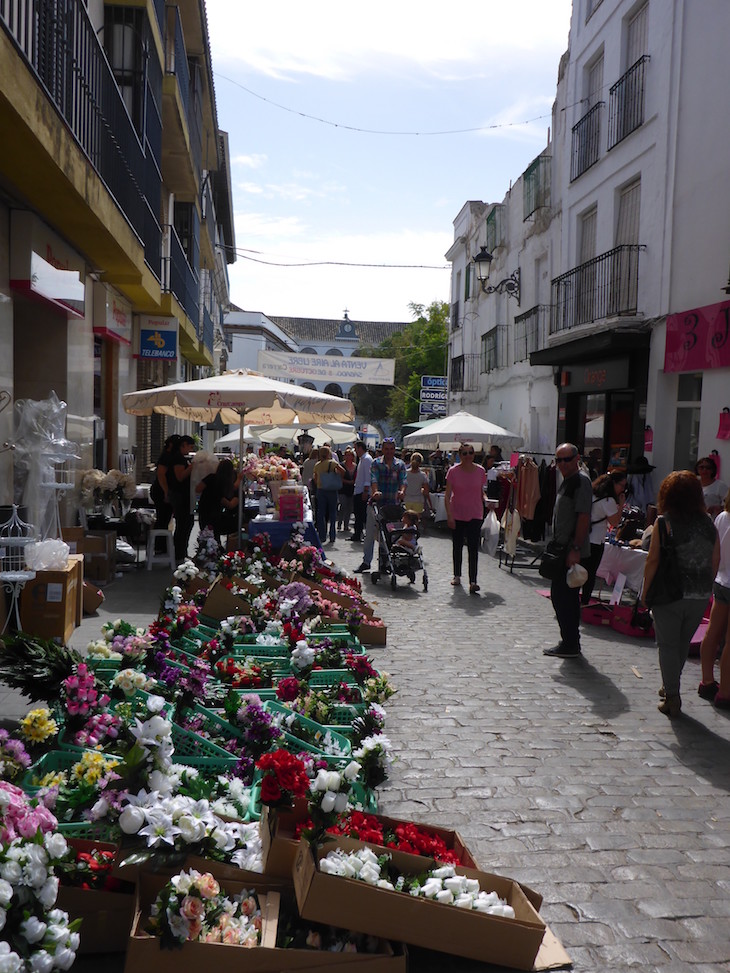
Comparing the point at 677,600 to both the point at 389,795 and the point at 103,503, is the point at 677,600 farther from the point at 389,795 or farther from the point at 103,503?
the point at 103,503

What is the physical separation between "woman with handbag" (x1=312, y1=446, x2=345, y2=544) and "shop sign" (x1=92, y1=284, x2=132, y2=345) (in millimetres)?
4165

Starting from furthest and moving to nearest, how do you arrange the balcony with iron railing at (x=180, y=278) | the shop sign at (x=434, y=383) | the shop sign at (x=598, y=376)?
the shop sign at (x=434, y=383), the balcony with iron railing at (x=180, y=278), the shop sign at (x=598, y=376)

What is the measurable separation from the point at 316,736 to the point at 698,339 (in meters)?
10.8

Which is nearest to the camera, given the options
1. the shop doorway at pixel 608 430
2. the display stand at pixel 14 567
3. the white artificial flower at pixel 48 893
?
the white artificial flower at pixel 48 893

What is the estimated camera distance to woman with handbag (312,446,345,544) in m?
15.3

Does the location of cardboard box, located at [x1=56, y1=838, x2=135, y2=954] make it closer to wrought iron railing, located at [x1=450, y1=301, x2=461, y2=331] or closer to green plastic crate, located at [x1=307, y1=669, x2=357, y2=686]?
green plastic crate, located at [x1=307, y1=669, x2=357, y2=686]

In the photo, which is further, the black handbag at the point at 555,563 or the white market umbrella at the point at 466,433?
the white market umbrella at the point at 466,433

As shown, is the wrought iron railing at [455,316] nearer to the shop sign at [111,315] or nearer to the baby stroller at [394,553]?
the shop sign at [111,315]

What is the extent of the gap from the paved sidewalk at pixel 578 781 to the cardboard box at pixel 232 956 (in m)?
0.38

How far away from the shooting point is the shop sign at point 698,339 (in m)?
12.2

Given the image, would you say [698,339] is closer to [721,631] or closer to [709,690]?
[721,631]

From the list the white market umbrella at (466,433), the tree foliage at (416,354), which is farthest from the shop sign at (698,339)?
the tree foliage at (416,354)

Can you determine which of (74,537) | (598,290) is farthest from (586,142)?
(74,537)

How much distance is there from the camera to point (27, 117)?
6508 millimetres
